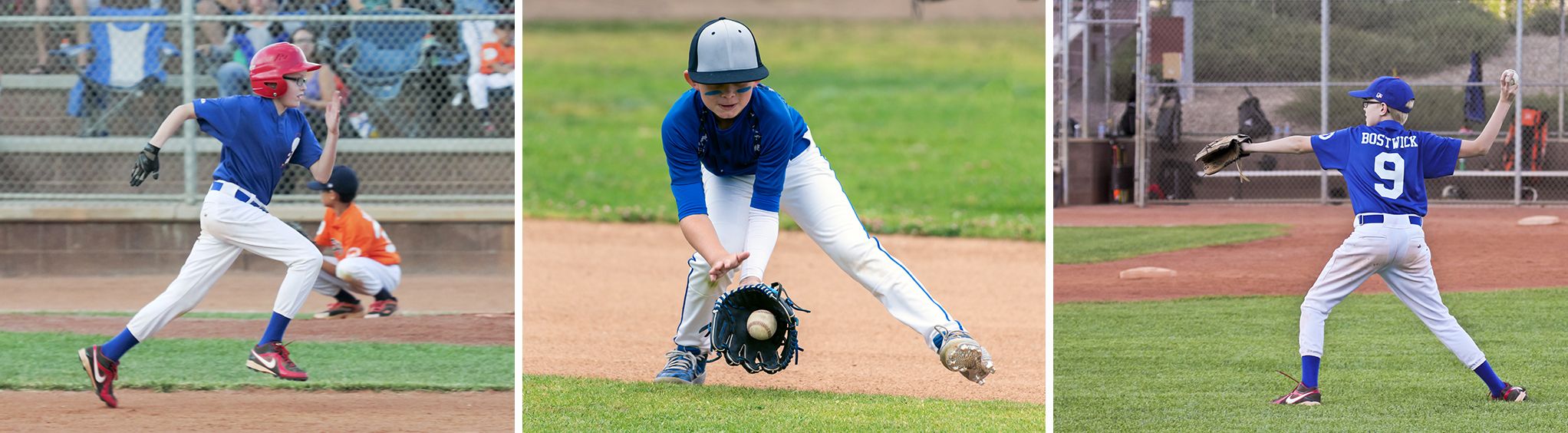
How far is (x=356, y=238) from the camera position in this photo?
315 inches

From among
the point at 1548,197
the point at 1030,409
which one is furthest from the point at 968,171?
the point at 1030,409

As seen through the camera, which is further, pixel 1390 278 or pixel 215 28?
pixel 215 28

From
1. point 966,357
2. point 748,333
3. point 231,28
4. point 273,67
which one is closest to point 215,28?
point 231,28

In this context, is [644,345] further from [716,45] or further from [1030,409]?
[716,45]

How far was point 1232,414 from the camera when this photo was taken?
16.9 feet

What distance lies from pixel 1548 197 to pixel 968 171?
270 inches

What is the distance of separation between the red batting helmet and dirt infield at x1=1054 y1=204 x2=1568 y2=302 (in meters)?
5.09

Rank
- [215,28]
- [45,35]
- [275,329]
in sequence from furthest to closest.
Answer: [45,35]
[215,28]
[275,329]

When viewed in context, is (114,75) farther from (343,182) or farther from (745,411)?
(745,411)

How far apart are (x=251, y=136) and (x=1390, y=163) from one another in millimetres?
4319

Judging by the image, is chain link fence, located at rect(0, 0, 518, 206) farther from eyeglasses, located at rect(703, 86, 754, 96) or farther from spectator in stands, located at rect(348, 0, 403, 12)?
eyeglasses, located at rect(703, 86, 754, 96)

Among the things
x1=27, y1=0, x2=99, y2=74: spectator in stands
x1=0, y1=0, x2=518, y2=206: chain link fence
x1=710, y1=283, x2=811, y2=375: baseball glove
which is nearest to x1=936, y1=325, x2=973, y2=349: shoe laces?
x1=710, y1=283, x2=811, y2=375: baseball glove

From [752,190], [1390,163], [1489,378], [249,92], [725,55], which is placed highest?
[249,92]

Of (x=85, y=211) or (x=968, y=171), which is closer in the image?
(x=85, y=211)
